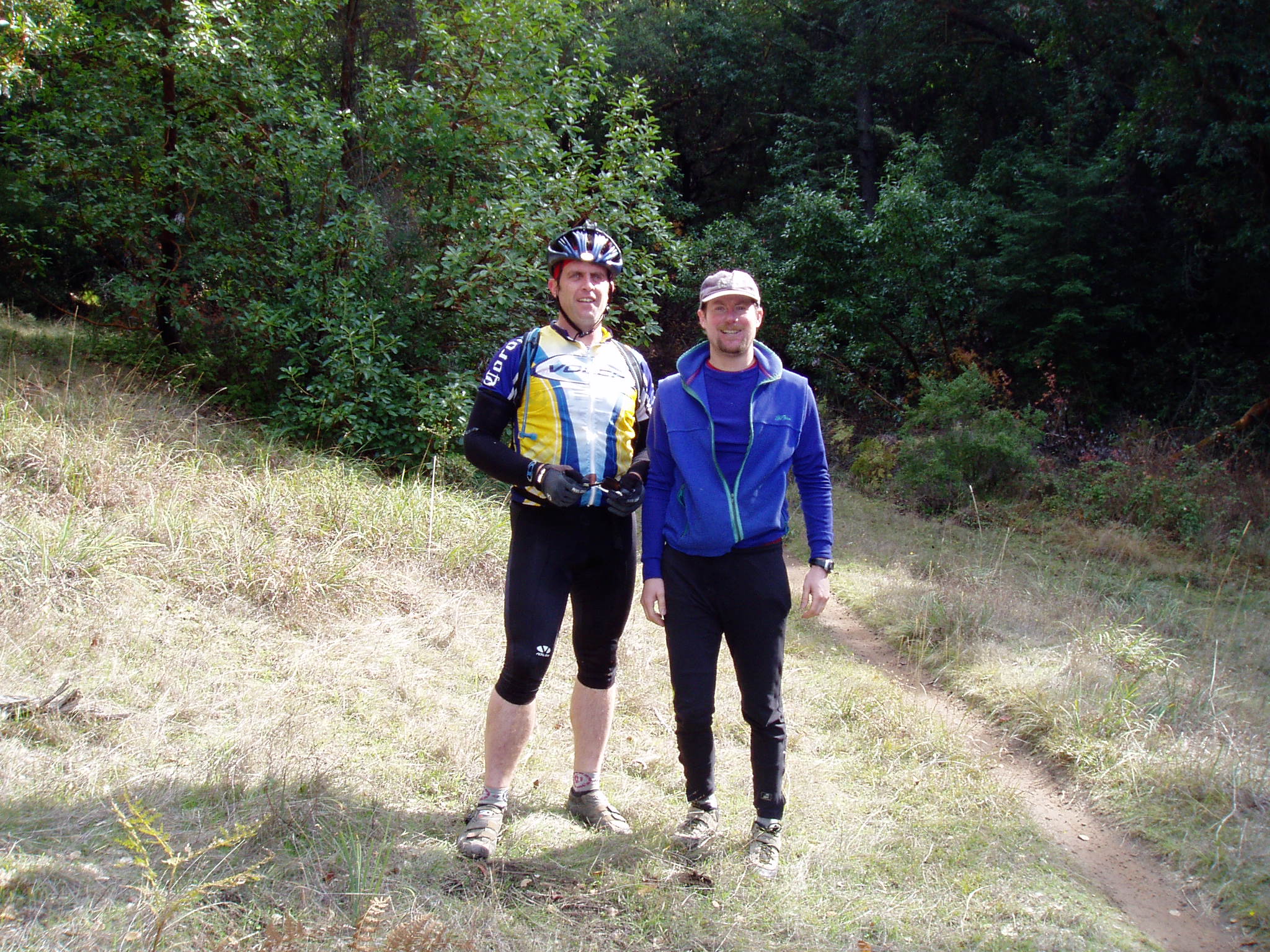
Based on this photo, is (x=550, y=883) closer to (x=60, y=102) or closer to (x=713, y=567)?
(x=713, y=567)

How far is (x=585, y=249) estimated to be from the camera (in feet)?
11.0

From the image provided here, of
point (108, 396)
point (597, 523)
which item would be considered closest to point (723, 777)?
point (597, 523)

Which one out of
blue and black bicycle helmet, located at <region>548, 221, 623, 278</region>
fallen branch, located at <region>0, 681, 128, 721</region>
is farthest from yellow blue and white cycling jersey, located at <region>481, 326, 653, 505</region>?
fallen branch, located at <region>0, 681, 128, 721</region>

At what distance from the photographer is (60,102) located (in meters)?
9.10

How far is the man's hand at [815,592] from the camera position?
3229 mm

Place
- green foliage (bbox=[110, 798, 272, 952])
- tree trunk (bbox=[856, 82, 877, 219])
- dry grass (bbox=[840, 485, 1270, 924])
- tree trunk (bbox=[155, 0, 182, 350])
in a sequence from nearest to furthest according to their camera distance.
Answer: green foliage (bbox=[110, 798, 272, 952])
dry grass (bbox=[840, 485, 1270, 924])
tree trunk (bbox=[155, 0, 182, 350])
tree trunk (bbox=[856, 82, 877, 219])

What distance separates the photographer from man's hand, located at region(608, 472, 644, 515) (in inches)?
128

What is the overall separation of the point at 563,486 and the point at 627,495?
26 centimetres

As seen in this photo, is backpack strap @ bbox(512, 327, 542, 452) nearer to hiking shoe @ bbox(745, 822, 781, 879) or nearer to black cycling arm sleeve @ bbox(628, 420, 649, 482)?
black cycling arm sleeve @ bbox(628, 420, 649, 482)

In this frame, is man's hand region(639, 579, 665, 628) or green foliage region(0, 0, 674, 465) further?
green foliage region(0, 0, 674, 465)

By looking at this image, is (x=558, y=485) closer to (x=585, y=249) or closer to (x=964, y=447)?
(x=585, y=249)

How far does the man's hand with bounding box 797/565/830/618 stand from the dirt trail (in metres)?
1.59

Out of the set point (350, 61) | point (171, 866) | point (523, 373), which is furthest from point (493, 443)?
point (350, 61)

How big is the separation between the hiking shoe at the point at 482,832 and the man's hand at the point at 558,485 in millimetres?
1110
